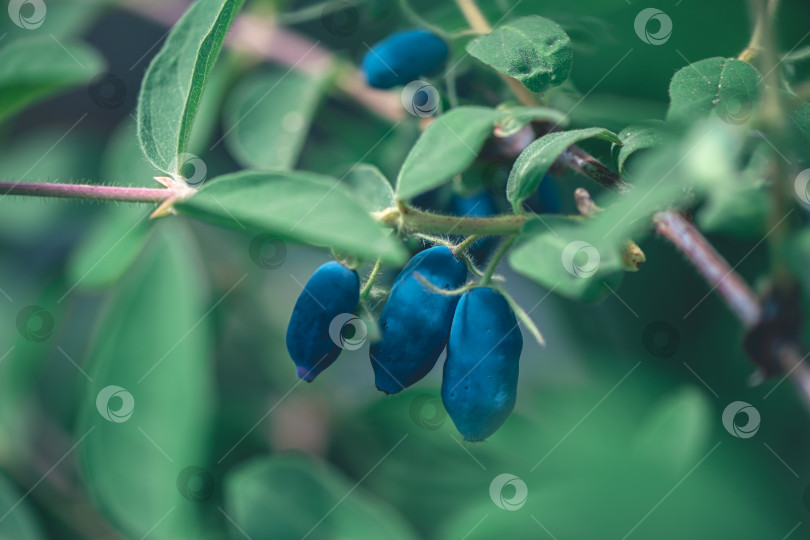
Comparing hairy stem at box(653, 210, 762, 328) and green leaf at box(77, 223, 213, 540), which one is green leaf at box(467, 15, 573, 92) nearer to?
hairy stem at box(653, 210, 762, 328)

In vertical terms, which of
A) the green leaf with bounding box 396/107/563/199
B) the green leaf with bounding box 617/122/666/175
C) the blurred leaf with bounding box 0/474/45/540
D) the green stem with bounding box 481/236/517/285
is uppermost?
the green leaf with bounding box 617/122/666/175

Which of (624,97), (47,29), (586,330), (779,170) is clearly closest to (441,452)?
(586,330)

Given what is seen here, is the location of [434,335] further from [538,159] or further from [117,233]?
[117,233]

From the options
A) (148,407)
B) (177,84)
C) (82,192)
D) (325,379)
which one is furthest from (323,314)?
(325,379)

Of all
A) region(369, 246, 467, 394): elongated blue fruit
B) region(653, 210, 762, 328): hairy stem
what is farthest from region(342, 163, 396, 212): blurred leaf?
region(653, 210, 762, 328): hairy stem

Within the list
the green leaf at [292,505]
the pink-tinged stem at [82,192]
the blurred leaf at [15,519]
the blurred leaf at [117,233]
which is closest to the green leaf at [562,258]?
the pink-tinged stem at [82,192]
